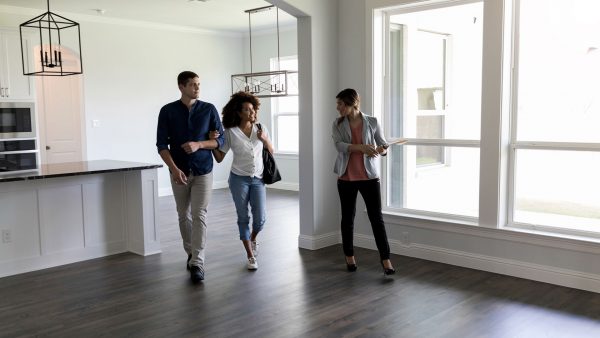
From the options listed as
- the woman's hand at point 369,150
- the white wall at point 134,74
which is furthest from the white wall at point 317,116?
the white wall at point 134,74

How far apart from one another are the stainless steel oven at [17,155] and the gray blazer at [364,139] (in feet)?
14.2

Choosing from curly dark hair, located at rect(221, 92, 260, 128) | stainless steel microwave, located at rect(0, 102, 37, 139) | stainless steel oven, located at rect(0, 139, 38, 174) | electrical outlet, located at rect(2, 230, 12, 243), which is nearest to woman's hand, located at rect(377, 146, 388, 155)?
curly dark hair, located at rect(221, 92, 260, 128)

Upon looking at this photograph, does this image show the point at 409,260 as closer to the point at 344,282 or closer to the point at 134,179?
the point at 344,282

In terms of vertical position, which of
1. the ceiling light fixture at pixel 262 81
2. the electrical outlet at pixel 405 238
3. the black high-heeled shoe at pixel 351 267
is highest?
the ceiling light fixture at pixel 262 81

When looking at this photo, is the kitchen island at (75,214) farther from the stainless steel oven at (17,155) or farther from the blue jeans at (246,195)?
the stainless steel oven at (17,155)

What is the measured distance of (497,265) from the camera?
14.1 ft

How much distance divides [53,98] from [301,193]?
4774 millimetres

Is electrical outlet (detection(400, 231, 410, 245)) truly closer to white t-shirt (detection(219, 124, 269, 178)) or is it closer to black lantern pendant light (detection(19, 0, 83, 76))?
white t-shirt (detection(219, 124, 269, 178))

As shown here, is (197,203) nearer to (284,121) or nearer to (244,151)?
(244,151)

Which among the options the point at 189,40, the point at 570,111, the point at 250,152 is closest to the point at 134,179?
the point at 250,152

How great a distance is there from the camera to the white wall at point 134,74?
7906mm

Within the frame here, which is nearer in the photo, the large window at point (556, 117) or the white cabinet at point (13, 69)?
the large window at point (556, 117)

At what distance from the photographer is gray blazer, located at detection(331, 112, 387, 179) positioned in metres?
4.13

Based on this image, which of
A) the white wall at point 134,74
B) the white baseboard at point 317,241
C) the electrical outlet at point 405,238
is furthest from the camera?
the white wall at point 134,74
